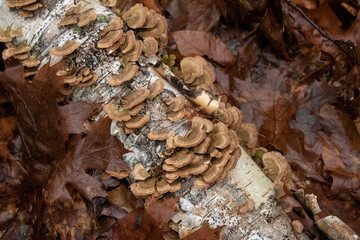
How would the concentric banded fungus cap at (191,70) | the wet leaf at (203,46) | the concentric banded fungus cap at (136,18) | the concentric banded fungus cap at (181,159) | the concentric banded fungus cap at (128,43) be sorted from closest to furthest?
the concentric banded fungus cap at (181,159) < the concentric banded fungus cap at (128,43) < the concentric banded fungus cap at (136,18) < the concentric banded fungus cap at (191,70) < the wet leaf at (203,46)

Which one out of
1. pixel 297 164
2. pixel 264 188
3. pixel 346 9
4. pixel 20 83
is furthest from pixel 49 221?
pixel 346 9

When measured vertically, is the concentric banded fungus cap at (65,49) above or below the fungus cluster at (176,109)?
above

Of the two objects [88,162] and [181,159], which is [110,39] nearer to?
[88,162]

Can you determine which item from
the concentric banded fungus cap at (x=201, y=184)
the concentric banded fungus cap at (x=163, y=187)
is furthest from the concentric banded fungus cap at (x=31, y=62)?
the concentric banded fungus cap at (x=201, y=184)

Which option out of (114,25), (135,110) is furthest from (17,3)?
(135,110)

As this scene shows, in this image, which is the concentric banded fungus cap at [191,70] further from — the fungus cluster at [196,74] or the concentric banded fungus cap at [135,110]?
the concentric banded fungus cap at [135,110]

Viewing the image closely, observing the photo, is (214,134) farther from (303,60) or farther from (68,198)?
(303,60)
